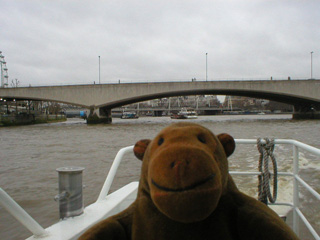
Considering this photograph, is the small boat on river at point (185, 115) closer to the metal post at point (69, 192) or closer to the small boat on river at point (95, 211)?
the small boat on river at point (95, 211)

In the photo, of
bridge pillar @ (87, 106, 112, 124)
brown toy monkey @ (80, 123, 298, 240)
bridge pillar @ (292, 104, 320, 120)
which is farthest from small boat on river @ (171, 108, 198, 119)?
brown toy monkey @ (80, 123, 298, 240)

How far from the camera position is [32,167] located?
9.46 meters

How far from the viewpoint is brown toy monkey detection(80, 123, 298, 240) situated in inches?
40.5

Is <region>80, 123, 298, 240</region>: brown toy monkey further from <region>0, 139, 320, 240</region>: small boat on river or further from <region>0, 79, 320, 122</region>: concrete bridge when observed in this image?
<region>0, 79, 320, 122</region>: concrete bridge

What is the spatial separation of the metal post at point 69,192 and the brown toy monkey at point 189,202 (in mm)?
886

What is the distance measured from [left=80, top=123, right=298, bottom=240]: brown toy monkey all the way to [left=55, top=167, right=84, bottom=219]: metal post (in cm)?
89

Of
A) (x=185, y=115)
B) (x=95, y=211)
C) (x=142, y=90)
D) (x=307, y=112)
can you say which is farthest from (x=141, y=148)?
(x=185, y=115)

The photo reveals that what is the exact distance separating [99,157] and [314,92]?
3258 centimetres

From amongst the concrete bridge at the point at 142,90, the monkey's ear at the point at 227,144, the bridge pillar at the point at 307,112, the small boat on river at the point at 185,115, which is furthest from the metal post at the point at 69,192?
the small boat on river at the point at 185,115

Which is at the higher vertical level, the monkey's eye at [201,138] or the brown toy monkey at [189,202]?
the monkey's eye at [201,138]

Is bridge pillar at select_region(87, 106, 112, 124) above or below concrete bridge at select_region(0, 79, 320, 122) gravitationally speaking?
below

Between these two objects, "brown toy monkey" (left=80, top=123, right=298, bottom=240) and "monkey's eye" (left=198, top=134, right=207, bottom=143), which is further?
"monkey's eye" (left=198, top=134, right=207, bottom=143)

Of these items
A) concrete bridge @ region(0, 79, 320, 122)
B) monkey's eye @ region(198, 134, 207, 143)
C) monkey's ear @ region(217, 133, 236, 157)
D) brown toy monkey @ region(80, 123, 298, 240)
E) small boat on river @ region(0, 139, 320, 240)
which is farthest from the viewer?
concrete bridge @ region(0, 79, 320, 122)

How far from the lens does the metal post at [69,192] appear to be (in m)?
2.07
